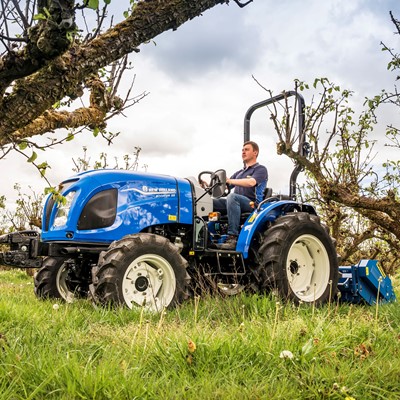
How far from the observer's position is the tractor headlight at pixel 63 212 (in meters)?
4.96

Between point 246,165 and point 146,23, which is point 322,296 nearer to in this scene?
point 246,165

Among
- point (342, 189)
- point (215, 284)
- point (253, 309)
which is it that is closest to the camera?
point (253, 309)

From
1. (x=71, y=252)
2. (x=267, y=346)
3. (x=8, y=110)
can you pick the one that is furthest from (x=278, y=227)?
(x=8, y=110)

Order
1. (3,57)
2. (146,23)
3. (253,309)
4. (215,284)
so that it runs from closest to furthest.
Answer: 1. (3,57)
2. (146,23)
3. (253,309)
4. (215,284)

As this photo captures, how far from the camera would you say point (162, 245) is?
15.4 ft

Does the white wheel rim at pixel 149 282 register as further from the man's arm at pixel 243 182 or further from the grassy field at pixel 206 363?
the man's arm at pixel 243 182

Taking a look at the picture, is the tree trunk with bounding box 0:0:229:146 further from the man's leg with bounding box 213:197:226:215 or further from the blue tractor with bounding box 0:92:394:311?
the man's leg with bounding box 213:197:226:215

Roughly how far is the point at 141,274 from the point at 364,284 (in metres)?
→ 2.76

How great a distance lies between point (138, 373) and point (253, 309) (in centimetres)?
204

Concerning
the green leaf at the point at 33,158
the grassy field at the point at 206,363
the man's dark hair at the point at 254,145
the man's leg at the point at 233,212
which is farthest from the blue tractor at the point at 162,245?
the green leaf at the point at 33,158

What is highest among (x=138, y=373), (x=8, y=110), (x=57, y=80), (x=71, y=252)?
(x=57, y=80)

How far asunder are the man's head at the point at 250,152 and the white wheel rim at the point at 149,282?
193cm

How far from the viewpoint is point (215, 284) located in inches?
210

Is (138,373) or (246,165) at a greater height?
(246,165)
